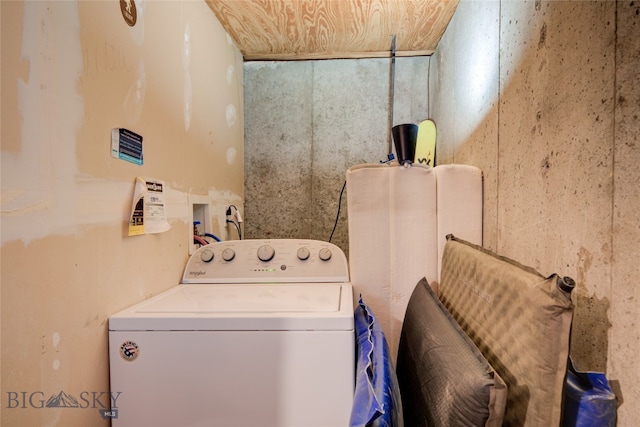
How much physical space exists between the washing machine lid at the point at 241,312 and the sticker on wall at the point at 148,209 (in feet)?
0.84

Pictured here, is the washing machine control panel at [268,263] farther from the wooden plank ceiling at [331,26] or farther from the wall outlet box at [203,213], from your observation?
the wooden plank ceiling at [331,26]

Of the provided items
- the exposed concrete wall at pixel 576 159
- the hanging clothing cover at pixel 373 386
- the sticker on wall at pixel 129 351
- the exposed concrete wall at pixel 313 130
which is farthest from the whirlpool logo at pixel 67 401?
the exposed concrete wall at pixel 313 130

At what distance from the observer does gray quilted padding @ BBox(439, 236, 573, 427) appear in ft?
1.79

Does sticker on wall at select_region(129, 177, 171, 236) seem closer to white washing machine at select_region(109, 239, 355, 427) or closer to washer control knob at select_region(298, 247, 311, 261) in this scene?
white washing machine at select_region(109, 239, 355, 427)

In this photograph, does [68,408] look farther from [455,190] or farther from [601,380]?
[455,190]

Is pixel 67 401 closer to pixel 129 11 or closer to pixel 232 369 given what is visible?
pixel 232 369

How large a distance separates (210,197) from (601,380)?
167 centimetres

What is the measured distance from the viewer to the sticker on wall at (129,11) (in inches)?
37.8

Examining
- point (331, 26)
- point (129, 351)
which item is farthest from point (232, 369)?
point (331, 26)

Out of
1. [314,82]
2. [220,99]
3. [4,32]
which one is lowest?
[4,32]

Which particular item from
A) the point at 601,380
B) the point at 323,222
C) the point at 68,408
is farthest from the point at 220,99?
the point at 601,380

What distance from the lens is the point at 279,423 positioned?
837 millimetres

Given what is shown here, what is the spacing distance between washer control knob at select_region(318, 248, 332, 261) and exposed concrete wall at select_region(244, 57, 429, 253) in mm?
891

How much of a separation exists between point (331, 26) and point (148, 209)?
154 centimetres
